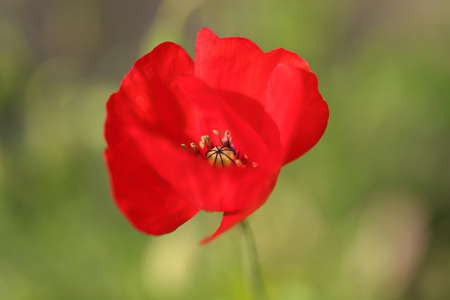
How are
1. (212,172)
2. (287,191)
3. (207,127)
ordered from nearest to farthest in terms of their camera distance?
(212,172) → (207,127) → (287,191)

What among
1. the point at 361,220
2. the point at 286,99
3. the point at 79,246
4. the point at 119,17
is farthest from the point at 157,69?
the point at 119,17

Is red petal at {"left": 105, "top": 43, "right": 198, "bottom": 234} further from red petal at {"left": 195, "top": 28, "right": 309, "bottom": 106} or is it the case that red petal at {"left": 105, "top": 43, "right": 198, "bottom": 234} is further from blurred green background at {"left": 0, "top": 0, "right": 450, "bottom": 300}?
blurred green background at {"left": 0, "top": 0, "right": 450, "bottom": 300}

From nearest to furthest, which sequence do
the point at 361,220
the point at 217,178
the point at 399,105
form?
the point at 217,178 → the point at 361,220 → the point at 399,105

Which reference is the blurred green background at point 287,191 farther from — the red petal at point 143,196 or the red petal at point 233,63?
the red petal at point 143,196

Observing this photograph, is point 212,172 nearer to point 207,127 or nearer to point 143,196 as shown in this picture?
point 143,196

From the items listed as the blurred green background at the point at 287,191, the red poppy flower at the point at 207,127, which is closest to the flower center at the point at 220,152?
the red poppy flower at the point at 207,127

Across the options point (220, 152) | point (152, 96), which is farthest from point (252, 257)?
point (152, 96)

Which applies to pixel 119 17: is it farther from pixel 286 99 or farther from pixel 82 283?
pixel 286 99
